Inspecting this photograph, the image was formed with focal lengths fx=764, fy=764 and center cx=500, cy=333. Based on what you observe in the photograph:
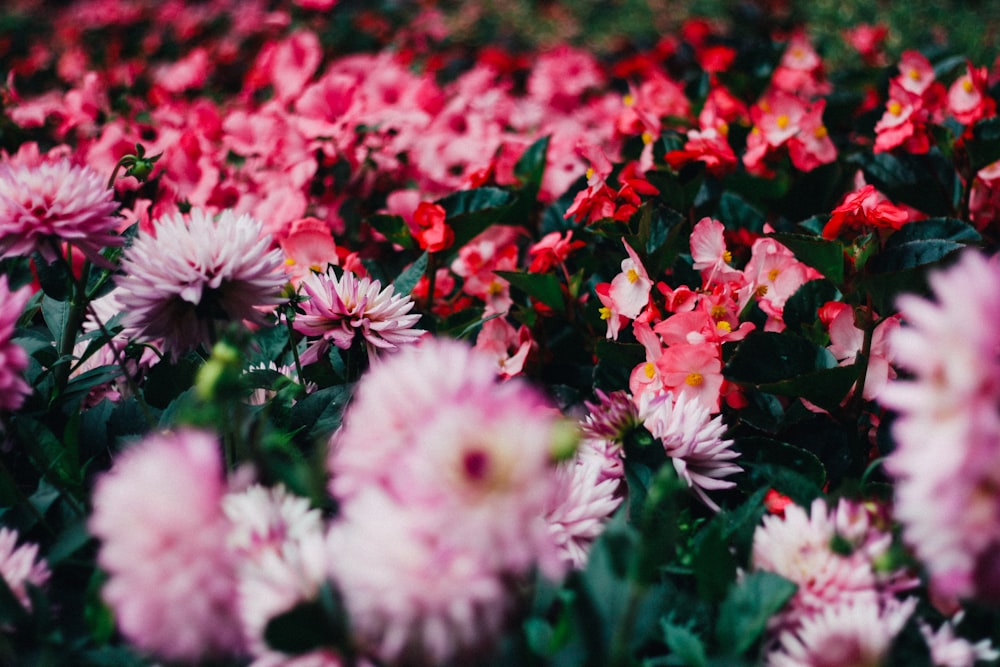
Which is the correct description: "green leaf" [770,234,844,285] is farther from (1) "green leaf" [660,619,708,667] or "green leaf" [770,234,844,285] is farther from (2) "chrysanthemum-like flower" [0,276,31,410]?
(2) "chrysanthemum-like flower" [0,276,31,410]

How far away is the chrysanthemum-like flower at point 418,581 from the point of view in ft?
1.33

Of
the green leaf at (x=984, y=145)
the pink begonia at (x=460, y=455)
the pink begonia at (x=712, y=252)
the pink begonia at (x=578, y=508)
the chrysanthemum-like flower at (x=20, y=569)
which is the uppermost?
the pink begonia at (x=460, y=455)

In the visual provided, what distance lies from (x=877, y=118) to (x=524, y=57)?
153 centimetres

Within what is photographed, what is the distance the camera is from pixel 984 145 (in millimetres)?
1168

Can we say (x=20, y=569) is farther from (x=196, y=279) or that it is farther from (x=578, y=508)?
(x=578, y=508)

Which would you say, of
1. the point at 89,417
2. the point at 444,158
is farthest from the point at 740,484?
the point at 444,158

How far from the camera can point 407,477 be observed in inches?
15.9

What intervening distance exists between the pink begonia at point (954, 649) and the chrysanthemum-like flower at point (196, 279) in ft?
2.02

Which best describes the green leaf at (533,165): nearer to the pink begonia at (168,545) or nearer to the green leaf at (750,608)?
the green leaf at (750,608)

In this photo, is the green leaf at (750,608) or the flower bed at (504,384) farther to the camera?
the green leaf at (750,608)

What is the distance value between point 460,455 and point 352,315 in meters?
0.43

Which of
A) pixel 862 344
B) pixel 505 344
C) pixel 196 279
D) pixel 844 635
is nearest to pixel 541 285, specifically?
pixel 505 344

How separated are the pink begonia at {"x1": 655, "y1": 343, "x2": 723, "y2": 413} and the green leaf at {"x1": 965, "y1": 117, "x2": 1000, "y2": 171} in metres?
0.65

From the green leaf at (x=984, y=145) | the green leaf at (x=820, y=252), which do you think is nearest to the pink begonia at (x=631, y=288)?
the green leaf at (x=820, y=252)
